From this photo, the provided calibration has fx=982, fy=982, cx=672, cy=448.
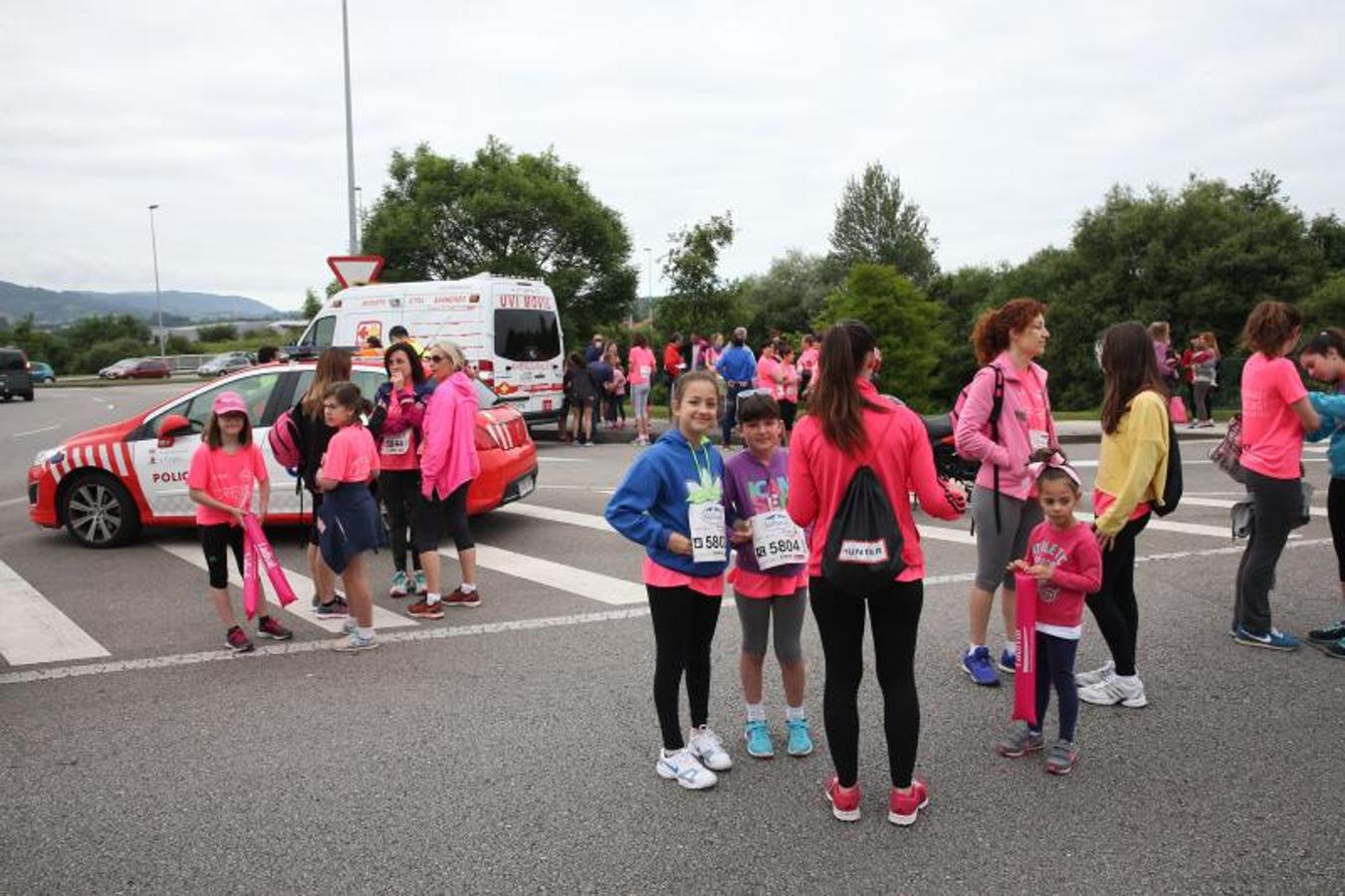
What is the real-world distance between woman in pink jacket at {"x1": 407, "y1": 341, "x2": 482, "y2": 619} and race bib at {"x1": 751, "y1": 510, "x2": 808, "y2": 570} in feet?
9.83

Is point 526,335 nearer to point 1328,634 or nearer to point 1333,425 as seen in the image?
point 1333,425

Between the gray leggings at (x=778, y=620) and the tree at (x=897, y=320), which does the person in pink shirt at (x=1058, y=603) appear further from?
the tree at (x=897, y=320)

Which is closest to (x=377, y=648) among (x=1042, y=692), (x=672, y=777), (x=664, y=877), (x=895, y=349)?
(x=672, y=777)

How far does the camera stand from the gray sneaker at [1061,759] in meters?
3.95

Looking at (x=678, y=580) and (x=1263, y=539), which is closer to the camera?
(x=678, y=580)

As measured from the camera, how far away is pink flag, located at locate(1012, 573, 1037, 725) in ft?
13.2

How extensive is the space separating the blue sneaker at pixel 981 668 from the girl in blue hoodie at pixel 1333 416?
1.96m

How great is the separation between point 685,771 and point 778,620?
707 millimetres

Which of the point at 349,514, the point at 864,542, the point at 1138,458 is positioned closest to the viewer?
the point at 864,542

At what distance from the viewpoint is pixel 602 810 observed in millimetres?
3695

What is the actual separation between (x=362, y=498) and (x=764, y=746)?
2.91 meters

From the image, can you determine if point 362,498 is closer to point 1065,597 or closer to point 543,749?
point 543,749

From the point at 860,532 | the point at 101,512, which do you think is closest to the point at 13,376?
the point at 101,512

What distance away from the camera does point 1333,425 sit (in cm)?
536
